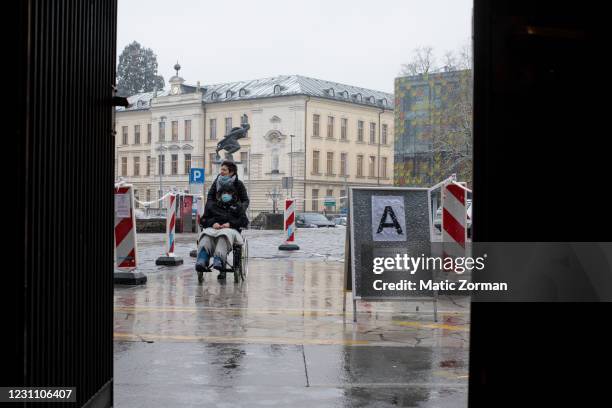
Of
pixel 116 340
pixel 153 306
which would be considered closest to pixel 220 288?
pixel 153 306

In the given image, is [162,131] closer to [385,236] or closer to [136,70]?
[136,70]

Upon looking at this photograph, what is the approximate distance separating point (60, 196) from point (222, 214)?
8332 mm

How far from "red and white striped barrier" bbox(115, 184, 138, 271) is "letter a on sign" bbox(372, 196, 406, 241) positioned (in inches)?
166

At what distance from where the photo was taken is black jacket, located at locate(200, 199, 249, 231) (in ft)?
38.8

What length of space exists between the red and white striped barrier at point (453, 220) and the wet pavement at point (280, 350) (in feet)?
3.78

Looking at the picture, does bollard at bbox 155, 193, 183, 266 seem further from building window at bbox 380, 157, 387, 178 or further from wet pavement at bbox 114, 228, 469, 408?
building window at bbox 380, 157, 387, 178

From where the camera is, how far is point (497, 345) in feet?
11.2

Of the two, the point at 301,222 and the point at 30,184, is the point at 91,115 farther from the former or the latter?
the point at 301,222

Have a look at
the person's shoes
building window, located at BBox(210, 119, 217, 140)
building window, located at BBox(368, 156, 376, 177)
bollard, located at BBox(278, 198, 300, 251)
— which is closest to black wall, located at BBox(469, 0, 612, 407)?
the person's shoes

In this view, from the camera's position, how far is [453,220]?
11.3 m

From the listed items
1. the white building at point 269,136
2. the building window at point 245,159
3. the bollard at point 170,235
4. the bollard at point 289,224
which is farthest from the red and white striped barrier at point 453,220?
the building window at point 245,159

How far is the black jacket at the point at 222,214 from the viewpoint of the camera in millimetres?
11828

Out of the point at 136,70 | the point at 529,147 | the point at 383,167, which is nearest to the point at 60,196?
the point at 529,147

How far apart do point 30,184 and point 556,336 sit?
7.54ft
